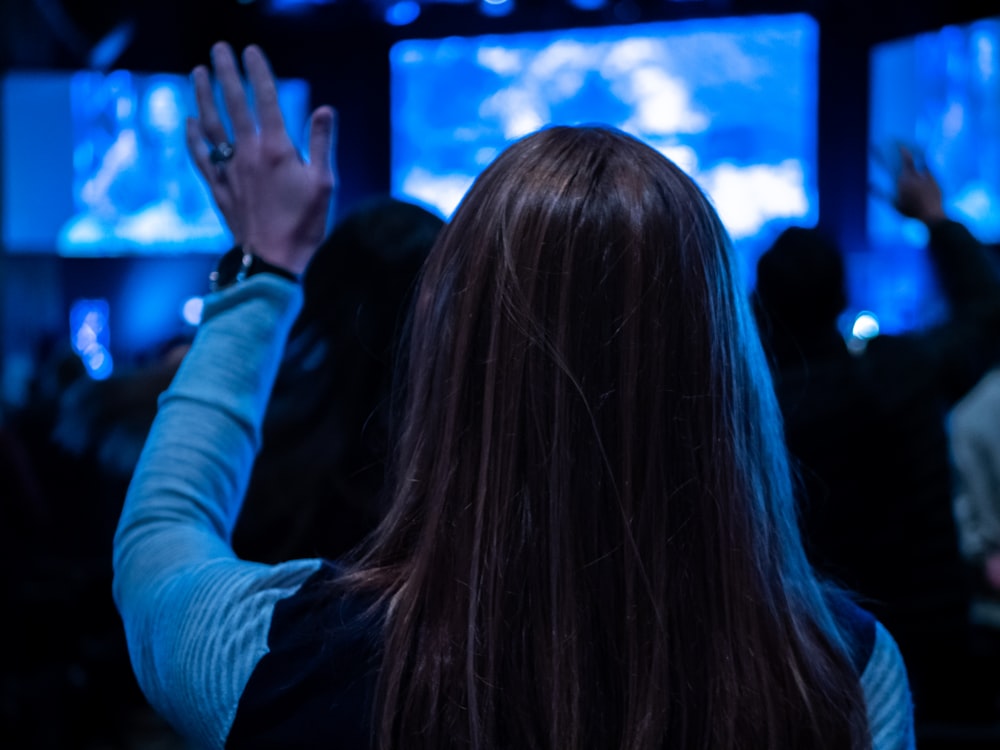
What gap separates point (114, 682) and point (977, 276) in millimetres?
3470

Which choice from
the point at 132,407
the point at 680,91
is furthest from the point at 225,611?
the point at 680,91

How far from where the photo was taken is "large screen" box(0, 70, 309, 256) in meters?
7.96

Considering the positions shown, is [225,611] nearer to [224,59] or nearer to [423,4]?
[224,59]

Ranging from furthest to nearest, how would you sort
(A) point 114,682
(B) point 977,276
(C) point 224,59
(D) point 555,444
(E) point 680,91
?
(E) point 680,91 → (A) point 114,682 → (B) point 977,276 → (C) point 224,59 → (D) point 555,444

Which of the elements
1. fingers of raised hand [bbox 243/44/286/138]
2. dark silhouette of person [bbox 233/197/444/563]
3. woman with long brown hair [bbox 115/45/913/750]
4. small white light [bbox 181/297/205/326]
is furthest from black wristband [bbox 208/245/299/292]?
small white light [bbox 181/297/205/326]

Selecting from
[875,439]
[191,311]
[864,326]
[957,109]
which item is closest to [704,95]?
[957,109]

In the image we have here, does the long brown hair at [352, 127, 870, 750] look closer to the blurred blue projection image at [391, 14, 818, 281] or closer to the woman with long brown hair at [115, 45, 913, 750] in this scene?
the woman with long brown hair at [115, 45, 913, 750]

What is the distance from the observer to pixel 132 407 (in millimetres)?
2109

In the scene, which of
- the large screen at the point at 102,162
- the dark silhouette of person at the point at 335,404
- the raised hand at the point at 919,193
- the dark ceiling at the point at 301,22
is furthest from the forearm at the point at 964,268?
the large screen at the point at 102,162

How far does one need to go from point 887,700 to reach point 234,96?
0.74m

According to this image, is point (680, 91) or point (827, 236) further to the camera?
point (680, 91)

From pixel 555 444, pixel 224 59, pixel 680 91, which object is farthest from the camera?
pixel 680 91

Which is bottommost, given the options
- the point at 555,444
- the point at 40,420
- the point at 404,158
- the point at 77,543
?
the point at 77,543

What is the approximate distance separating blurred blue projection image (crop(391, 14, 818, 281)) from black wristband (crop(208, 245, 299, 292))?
20.2 feet
